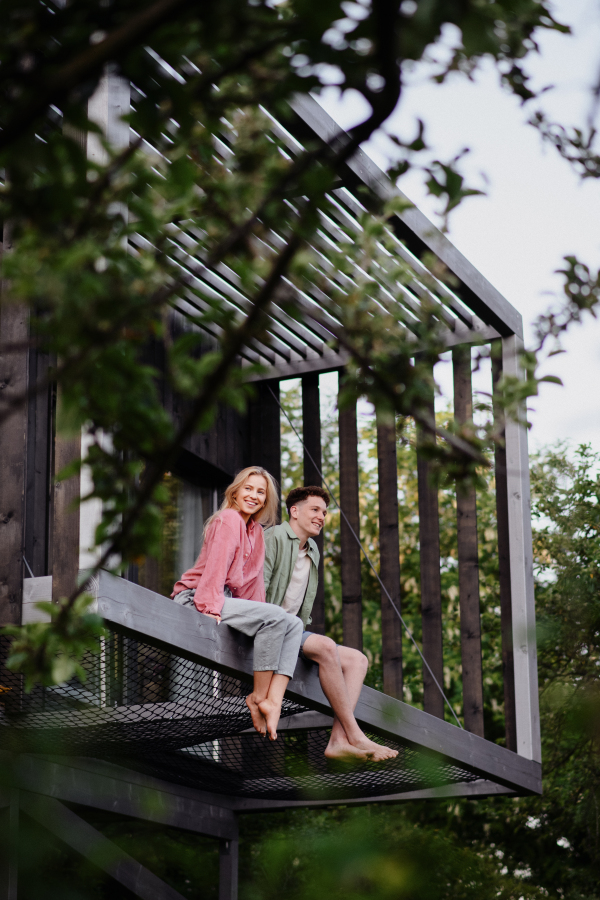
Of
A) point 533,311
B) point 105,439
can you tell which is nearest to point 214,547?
point 105,439

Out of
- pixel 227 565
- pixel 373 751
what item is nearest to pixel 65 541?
pixel 227 565

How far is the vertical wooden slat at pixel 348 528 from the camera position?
6.34 meters

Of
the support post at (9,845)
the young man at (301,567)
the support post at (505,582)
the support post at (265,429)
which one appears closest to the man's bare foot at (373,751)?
the young man at (301,567)

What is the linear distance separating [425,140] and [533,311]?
379mm

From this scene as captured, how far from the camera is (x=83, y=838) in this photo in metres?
4.70

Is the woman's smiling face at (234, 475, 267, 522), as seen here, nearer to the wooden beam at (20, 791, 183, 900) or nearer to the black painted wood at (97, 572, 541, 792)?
the black painted wood at (97, 572, 541, 792)

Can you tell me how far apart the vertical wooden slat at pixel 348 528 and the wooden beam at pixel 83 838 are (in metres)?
1.74

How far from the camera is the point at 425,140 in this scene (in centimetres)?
121

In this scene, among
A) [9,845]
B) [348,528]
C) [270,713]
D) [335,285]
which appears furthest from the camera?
[348,528]

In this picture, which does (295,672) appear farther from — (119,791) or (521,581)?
(521,581)

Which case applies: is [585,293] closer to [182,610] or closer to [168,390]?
[182,610]

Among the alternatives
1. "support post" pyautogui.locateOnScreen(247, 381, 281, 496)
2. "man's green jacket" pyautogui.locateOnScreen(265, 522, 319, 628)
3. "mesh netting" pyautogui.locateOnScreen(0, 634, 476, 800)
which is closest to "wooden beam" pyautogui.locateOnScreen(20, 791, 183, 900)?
"mesh netting" pyautogui.locateOnScreen(0, 634, 476, 800)

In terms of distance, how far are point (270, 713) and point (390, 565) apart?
2.58 m

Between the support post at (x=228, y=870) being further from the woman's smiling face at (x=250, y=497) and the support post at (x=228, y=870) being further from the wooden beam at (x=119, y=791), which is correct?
the woman's smiling face at (x=250, y=497)
